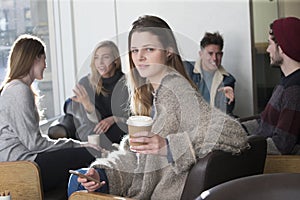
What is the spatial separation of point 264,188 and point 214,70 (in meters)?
2.94

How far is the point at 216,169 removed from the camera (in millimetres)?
2232

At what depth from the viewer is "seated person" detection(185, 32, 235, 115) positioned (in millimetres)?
4410

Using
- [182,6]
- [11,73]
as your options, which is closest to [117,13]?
[182,6]

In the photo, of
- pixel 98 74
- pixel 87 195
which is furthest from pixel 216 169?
pixel 98 74

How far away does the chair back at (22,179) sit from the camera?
291 cm

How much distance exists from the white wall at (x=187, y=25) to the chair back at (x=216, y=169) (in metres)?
2.31

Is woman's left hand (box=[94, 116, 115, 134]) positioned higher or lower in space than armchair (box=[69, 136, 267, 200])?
lower

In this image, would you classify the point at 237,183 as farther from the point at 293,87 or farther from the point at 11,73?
the point at 11,73

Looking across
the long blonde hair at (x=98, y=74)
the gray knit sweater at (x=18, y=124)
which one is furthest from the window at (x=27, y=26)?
the gray knit sweater at (x=18, y=124)

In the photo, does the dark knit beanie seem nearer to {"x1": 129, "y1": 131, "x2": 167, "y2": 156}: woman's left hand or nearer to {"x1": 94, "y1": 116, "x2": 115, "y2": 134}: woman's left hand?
{"x1": 129, "y1": 131, "x2": 167, "y2": 156}: woman's left hand

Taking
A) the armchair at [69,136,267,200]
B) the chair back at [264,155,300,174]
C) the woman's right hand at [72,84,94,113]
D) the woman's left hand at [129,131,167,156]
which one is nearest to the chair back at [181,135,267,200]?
the armchair at [69,136,267,200]

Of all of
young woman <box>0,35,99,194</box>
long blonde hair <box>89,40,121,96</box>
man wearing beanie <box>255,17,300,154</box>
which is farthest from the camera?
long blonde hair <box>89,40,121,96</box>

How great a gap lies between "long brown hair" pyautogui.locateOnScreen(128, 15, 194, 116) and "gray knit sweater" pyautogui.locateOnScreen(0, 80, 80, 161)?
0.95m

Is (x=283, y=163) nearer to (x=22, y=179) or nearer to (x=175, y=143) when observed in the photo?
(x=175, y=143)
